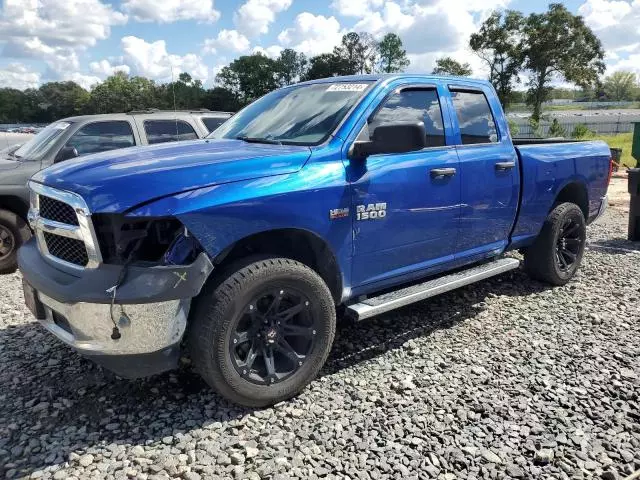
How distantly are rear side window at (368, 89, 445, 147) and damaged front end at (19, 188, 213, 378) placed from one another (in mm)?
1806

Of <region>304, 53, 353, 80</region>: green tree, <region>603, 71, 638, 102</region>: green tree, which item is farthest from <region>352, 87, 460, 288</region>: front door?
<region>603, 71, 638, 102</region>: green tree

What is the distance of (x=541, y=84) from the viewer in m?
35.4

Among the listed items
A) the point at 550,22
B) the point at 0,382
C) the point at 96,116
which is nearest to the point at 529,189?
the point at 0,382

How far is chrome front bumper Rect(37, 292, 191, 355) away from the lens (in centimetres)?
281

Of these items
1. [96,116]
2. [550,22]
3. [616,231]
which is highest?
[550,22]

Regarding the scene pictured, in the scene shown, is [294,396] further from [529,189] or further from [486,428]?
[529,189]

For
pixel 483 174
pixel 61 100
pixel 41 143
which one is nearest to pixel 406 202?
pixel 483 174

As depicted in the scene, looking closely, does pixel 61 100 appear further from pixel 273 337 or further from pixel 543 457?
pixel 543 457

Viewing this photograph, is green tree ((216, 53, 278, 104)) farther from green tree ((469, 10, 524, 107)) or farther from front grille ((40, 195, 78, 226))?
front grille ((40, 195, 78, 226))

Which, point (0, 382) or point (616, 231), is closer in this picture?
point (0, 382)

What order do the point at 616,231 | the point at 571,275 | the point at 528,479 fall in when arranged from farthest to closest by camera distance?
the point at 616,231, the point at 571,275, the point at 528,479

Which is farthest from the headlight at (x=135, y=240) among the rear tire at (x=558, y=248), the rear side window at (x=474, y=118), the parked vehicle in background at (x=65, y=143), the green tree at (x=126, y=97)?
the green tree at (x=126, y=97)

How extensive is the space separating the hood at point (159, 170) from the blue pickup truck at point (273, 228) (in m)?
0.01

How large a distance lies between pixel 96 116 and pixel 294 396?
5.21 m
